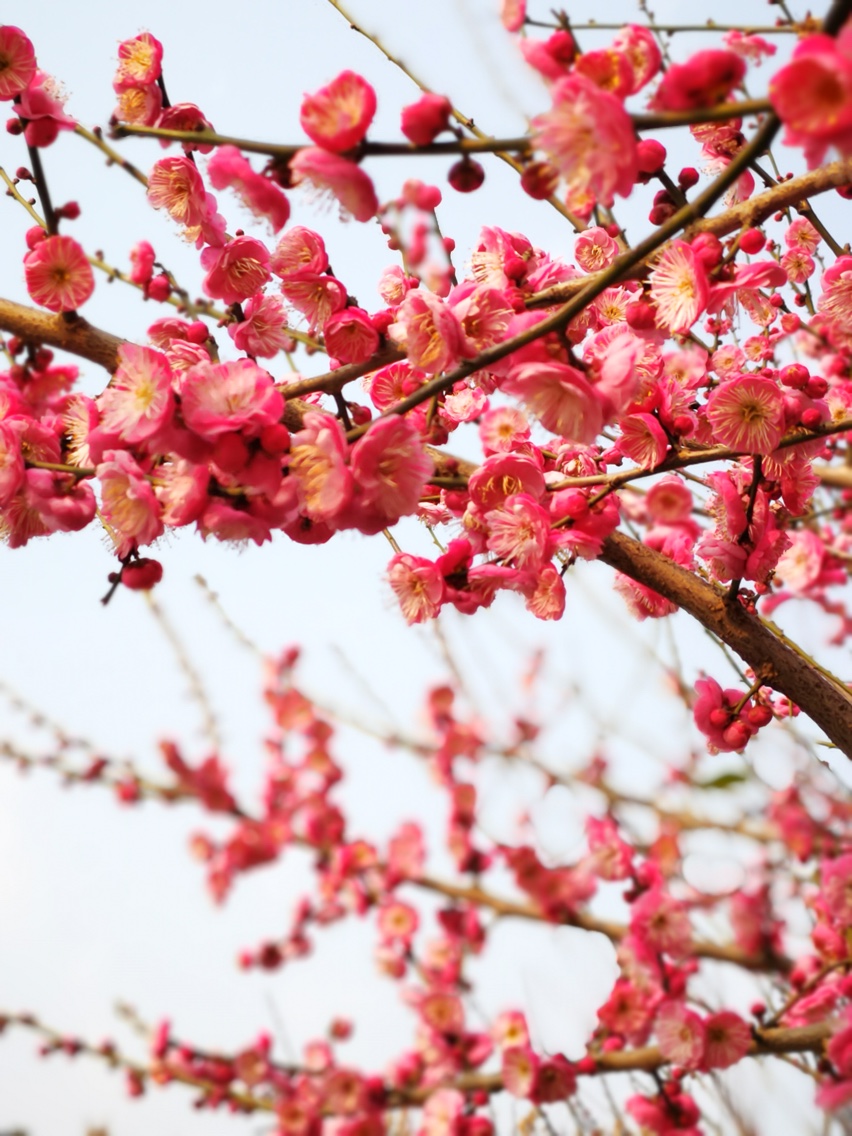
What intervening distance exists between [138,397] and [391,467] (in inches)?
14.1

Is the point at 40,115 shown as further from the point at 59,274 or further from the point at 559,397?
the point at 559,397

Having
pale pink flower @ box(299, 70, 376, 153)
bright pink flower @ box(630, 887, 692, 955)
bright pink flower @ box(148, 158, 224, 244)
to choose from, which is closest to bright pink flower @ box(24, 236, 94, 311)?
bright pink flower @ box(148, 158, 224, 244)

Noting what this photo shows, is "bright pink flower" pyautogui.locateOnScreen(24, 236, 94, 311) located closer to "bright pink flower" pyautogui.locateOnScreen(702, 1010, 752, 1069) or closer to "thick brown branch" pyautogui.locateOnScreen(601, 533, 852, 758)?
"thick brown branch" pyautogui.locateOnScreen(601, 533, 852, 758)

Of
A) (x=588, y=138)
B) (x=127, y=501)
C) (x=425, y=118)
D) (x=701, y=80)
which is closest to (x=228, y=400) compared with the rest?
(x=127, y=501)

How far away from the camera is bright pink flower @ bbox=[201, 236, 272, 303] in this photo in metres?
1.60

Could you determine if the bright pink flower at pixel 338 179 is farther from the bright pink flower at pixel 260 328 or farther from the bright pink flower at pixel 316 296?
the bright pink flower at pixel 260 328

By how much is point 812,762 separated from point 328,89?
2.13 m

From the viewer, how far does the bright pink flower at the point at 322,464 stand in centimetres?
117

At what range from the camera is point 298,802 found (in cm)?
428

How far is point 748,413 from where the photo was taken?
1466mm

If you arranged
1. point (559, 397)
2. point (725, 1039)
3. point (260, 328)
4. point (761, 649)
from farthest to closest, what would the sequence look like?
1. point (725, 1039)
2. point (260, 328)
3. point (761, 649)
4. point (559, 397)

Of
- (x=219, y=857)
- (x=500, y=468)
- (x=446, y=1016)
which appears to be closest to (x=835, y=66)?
(x=500, y=468)

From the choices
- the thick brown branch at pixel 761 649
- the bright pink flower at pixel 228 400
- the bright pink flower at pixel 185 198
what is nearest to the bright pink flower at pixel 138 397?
the bright pink flower at pixel 228 400

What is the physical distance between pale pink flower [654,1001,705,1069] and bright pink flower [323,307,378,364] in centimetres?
154
